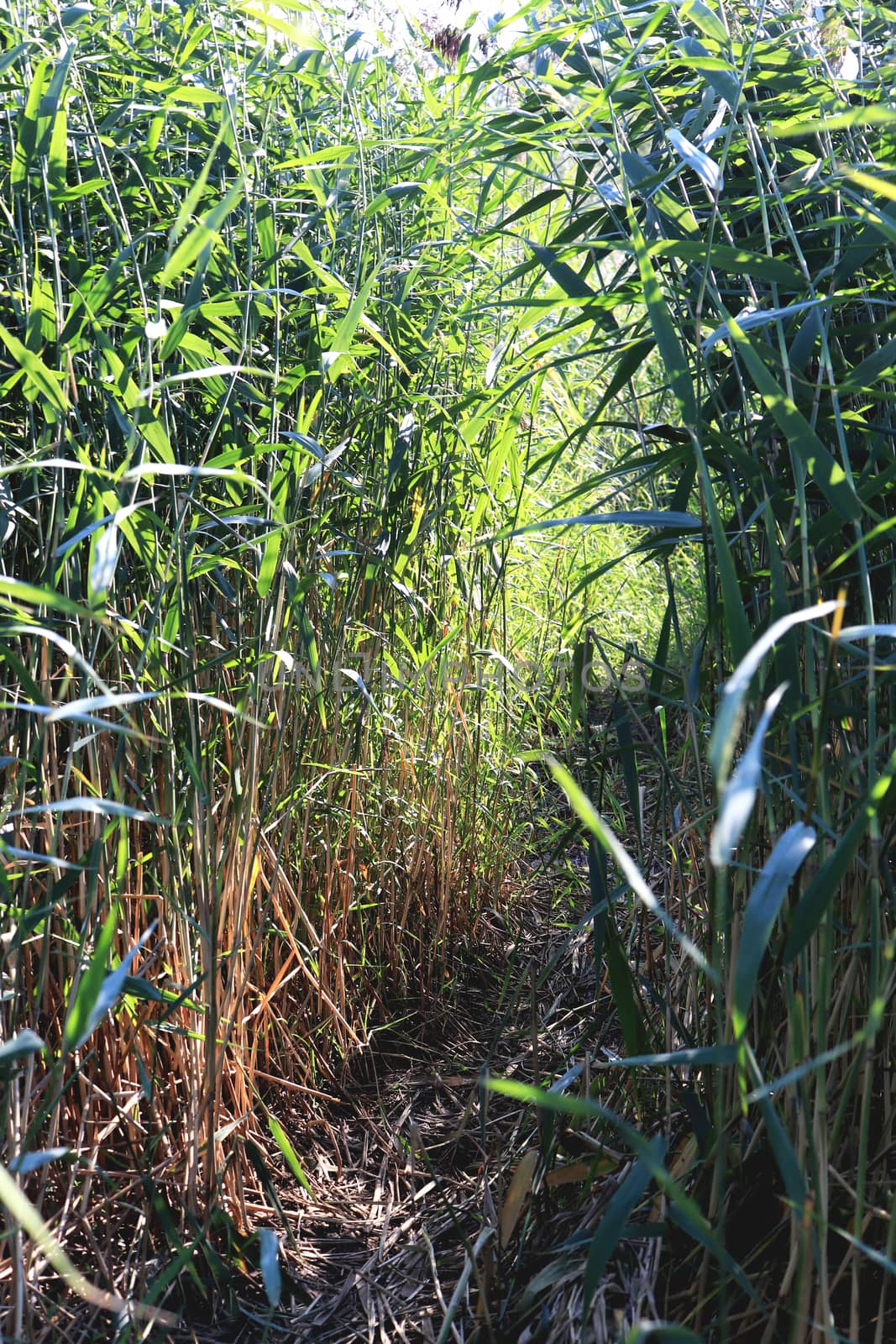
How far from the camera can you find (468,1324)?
3.39 feet

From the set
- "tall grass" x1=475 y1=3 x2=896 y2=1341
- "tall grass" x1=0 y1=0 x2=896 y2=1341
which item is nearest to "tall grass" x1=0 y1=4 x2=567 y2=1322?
"tall grass" x1=0 y1=0 x2=896 y2=1341

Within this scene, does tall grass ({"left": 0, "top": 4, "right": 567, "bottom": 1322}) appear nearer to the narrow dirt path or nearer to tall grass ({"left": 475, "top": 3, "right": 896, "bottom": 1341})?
the narrow dirt path

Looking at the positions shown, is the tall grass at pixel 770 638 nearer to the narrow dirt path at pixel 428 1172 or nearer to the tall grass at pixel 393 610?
the tall grass at pixel 393 610

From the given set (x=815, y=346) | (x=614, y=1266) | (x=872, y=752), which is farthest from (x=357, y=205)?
(x=614, y=1266)

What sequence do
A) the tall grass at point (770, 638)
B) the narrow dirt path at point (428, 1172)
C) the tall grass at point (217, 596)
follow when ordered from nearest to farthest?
1. the tall grass at point (770, 638)
2. the tall grass at point (217, 596)
3. the narrow dirt path at point (428, 1172)

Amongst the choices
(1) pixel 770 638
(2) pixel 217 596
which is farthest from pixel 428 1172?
(1) pixel 770 638

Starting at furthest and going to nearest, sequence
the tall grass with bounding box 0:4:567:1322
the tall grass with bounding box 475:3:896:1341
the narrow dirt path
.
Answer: the narrow dirt path → the tall grass with bounding box 0:4:567:1322 → the tall grass with bounding box 475:3:896:1341

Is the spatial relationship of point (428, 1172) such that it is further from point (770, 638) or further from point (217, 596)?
point (770, 638)

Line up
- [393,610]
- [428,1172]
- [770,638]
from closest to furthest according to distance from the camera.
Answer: [770,638], [428,1172], [393,610]

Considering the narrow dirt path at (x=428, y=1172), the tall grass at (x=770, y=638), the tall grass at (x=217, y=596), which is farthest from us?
the narrow dirt path at (x=428, y=1172)

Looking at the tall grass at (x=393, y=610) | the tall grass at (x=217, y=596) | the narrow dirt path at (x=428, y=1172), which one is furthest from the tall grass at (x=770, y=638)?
the tall grass at (x=217, y=596)

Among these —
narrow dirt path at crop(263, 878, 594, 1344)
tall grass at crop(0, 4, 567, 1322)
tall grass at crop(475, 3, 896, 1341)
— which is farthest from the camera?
narrow dirt path at crop(263, 878, 594, 1344)

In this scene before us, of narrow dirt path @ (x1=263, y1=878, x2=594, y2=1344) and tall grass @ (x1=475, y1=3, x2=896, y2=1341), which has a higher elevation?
tall grass @ (x1=475, y1=3, x2=896, y2=1341)

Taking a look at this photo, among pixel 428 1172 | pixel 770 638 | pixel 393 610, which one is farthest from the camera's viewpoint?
pixel 393 610
